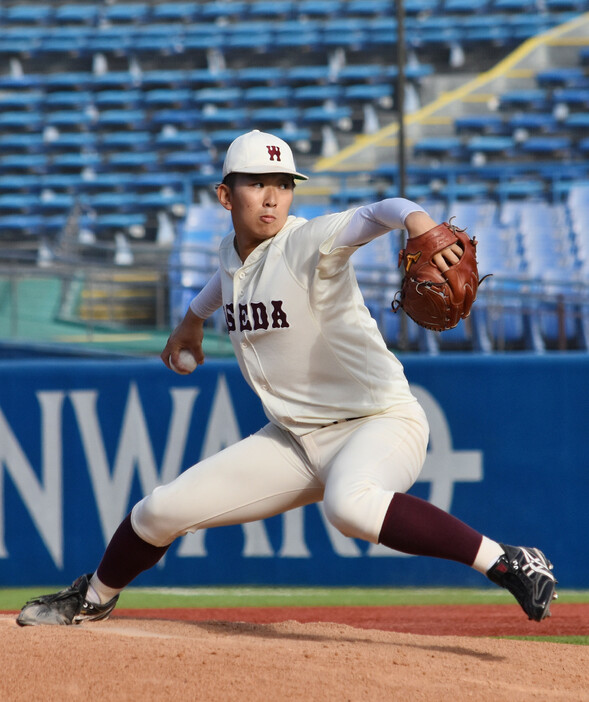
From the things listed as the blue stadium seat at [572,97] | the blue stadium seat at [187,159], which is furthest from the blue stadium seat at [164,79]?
the blue stadium seat at [572,97]

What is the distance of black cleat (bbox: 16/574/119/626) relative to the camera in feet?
12.1

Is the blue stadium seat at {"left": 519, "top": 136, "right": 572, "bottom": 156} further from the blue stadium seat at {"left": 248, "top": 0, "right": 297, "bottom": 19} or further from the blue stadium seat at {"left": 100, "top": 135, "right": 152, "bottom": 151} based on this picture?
the blue stadium seat at {"left": 100, "top": 135, "right": 152, "bottom": 151}

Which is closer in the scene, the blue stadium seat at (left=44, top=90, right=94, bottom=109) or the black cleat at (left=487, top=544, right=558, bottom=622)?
the black cleat at (left=487, top=544, right=558, bottom=622)

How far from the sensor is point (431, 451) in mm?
5883

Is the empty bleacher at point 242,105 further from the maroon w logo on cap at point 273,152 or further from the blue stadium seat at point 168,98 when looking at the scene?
the maroon w logo on cap at point 273,152

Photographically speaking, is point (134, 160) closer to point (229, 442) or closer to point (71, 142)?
point (71, 142)

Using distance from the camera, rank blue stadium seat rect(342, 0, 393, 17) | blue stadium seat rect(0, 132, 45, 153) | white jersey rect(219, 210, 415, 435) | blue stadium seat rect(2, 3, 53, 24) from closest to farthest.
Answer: white jersey rect(219, 210, 415, 435)
blue stadium seat rect(0, 132, 45, 153)
blue stadium seat rect(342, 0, 393, 17)
blue stadium seat rect(2, 3, 53, 24)

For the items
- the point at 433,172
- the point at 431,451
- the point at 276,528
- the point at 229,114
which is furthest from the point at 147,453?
the point at 229,114

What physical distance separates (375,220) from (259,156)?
573mm

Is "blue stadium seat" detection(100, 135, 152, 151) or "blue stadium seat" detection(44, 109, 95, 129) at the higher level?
"blue stadium seat" detection(44, 109, 95, 129)

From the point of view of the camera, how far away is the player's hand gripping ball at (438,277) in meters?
2.84

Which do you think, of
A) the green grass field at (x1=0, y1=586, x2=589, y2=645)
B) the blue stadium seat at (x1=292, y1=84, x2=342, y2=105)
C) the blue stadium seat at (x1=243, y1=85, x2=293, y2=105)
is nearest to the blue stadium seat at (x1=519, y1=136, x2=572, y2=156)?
the blue stadium seat at (x1=292, y1=84, x2=342, y2=105)

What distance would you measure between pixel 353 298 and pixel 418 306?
48cm

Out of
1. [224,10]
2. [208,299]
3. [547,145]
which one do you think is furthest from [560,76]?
[208,299]
